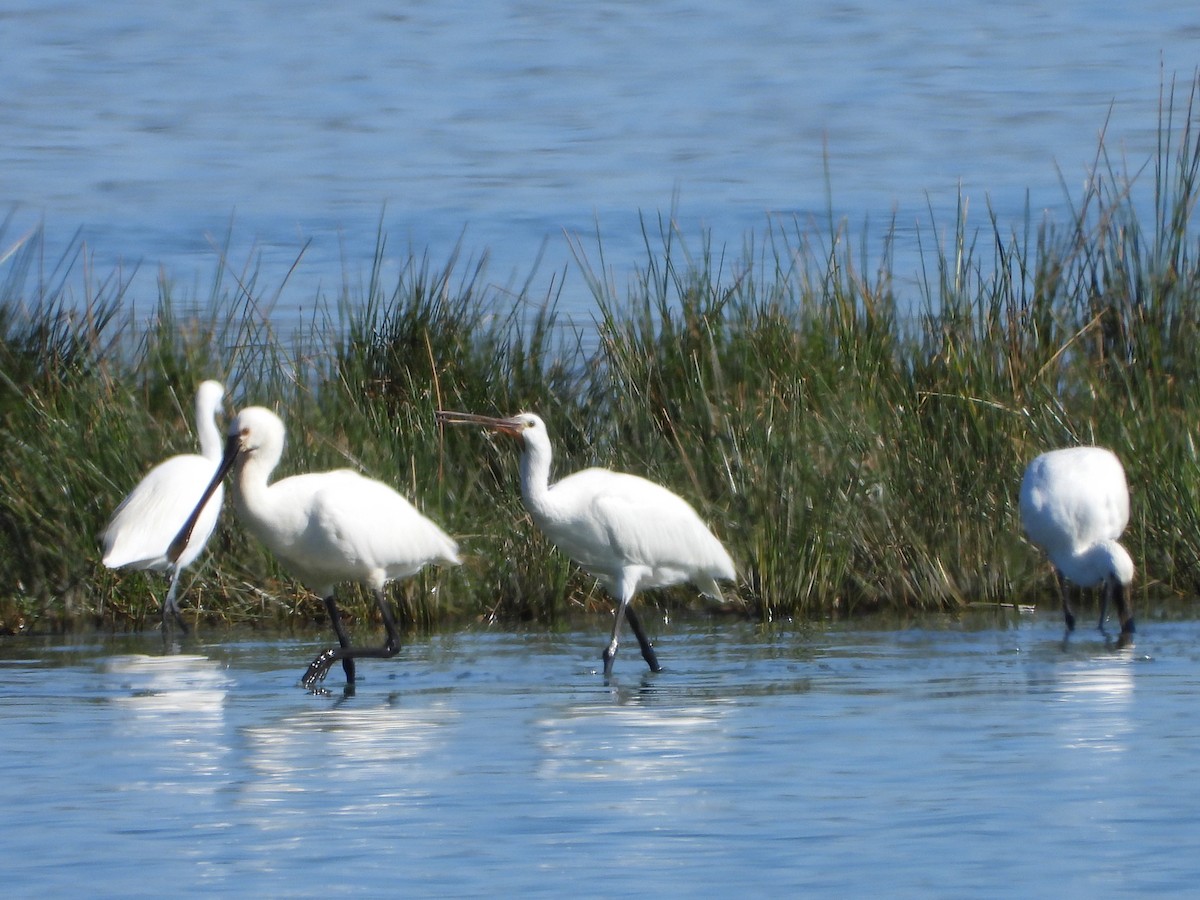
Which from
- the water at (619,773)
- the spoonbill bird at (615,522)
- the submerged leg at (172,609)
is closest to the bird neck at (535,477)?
the spoonbill bird at (615,522)

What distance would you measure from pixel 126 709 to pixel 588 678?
193 cm

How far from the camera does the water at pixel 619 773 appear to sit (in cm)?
584

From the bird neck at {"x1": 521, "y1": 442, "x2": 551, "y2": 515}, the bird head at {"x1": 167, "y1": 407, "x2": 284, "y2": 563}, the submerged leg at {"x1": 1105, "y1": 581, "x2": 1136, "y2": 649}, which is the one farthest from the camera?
the submerged leg at {"x1": 1105, "y1": 581, "x2": 1136, "y2": 649}

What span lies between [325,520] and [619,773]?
3077 millimetres

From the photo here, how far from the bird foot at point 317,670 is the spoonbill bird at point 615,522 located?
3.82 feet

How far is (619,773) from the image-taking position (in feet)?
23.6

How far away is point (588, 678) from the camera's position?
9.71 metres

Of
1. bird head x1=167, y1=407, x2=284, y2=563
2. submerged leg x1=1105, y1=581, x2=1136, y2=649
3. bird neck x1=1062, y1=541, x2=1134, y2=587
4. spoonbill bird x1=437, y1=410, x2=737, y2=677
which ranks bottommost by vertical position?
submerged leg x1=1105, y1=581, x2=1136, y2=649

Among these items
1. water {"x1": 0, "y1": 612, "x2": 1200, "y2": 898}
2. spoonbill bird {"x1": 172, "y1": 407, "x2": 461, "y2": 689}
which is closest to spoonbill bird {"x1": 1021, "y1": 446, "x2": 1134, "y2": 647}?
water {"x1": 0, "y1": 612, "x2": 1200, "y2": 898}

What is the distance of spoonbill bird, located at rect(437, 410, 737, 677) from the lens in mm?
10258

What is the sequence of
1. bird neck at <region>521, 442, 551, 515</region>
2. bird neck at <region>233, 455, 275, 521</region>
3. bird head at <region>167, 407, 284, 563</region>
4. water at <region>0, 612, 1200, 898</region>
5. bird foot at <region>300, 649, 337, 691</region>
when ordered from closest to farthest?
water at <region>0, 612, 1200, 898</region> < bird foot at <region>300, 649, 337, 691</region> < bird neck at <region>233, 455, 275, 521</region> < bird head at <region>167, 407, 284, 563</region> < bird neck at <region>521, 442, 551, 515</region>

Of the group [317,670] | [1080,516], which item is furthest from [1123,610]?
[317,670]

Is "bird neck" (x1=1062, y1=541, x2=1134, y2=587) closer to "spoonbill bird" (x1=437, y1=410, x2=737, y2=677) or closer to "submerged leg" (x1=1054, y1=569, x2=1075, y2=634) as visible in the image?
"submerged leg" (x1=1054, y1=569, x2=1075, y2=634)

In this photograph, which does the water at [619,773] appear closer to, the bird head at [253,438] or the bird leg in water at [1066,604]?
the bird leg in water at [1066,604]
